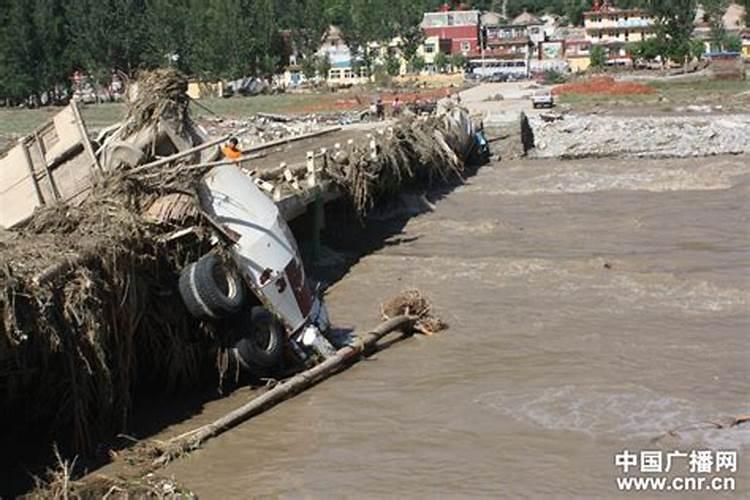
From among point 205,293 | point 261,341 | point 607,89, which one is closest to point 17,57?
A: point 607,89

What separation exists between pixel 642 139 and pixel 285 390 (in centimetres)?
2569

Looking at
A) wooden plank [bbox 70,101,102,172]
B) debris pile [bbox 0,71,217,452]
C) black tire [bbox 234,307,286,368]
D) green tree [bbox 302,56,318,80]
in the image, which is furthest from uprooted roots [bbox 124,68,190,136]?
green tree [bbox 302,56,318,80]

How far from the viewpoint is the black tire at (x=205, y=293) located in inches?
466

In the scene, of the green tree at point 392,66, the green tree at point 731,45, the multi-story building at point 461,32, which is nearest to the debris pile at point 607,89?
the green tree at point 392,66

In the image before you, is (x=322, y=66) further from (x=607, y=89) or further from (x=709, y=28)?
(x=709, y=28)

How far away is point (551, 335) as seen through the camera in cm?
1448

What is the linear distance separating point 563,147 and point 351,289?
63.2 ft

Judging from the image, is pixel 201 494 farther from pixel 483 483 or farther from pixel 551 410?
pixel 551 410

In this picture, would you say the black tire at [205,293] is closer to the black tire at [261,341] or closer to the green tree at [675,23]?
the black tire at [261,341]

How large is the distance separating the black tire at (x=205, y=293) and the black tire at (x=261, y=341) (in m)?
0.41


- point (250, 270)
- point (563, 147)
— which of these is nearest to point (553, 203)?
point (563, 147)

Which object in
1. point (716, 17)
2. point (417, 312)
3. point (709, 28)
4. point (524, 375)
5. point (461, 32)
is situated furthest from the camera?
point (461, 32)

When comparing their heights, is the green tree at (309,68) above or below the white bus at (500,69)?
above

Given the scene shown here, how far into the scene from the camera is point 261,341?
12.6 m
